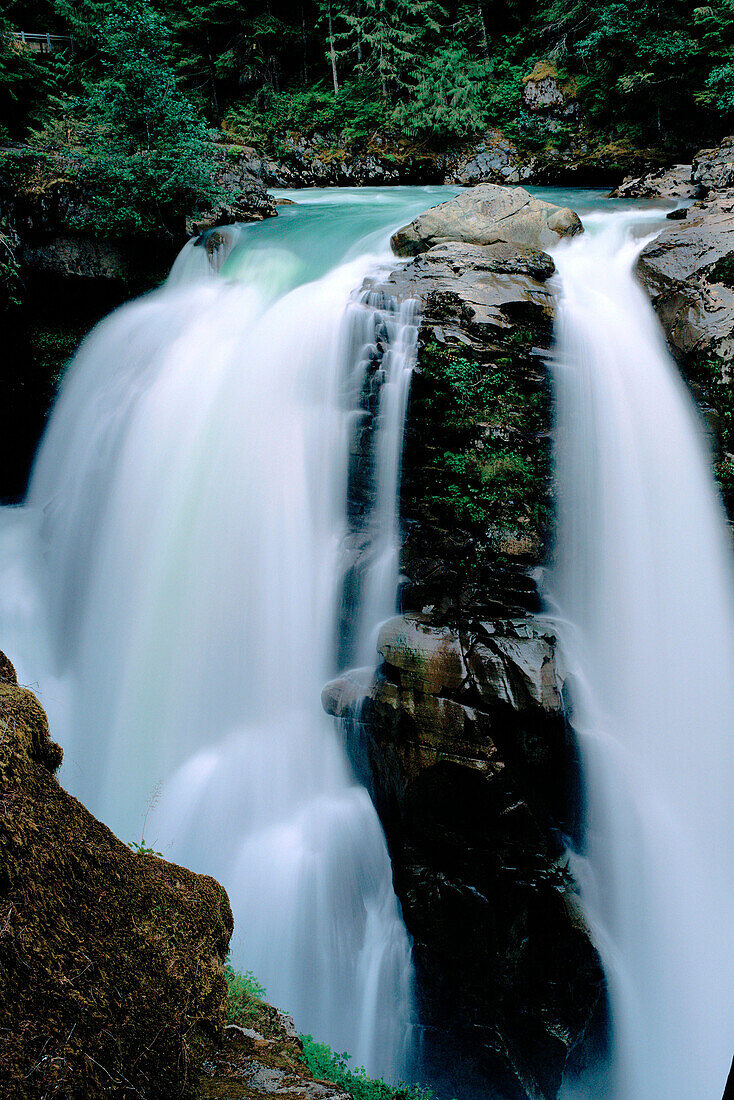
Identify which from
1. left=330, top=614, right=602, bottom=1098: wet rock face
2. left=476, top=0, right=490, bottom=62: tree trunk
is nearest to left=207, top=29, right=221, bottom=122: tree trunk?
left=476, top=0, right=490, bottom=62: tree trunk

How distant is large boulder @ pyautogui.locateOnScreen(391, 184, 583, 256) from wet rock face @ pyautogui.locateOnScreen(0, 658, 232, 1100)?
8.05 meters

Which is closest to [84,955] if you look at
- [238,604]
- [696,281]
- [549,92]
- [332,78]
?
[238,604]

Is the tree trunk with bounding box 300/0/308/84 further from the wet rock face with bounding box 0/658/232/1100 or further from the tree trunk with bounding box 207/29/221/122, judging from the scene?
the wet rock face with bounding box 0/658/232/1100

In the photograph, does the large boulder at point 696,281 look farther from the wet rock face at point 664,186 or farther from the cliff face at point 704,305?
the wet rock face at point 664,186

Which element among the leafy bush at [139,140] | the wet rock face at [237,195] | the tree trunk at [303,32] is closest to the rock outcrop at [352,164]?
the wet rock face at [237,195]

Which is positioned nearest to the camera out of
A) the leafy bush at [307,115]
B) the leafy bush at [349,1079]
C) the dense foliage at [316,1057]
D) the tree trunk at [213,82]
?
the dense foliage at [316,1057]

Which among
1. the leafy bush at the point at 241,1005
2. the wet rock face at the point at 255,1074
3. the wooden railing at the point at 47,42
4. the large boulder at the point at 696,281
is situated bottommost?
the leafy bush at the point at 241,1005

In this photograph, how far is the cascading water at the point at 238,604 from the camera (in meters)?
5.33

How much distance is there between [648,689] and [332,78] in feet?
73.4

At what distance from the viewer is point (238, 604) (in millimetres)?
6699

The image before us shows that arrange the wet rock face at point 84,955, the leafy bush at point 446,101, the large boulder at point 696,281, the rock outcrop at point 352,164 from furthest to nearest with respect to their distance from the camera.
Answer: the rock outcrop at point 352,164 → the leafy bush at point 446,101 → the large boulder at point 696,281 → the wet rock face at point 84,955

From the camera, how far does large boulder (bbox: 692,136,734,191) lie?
10.8 metres

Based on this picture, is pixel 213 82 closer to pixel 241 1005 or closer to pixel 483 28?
pixel 483 28

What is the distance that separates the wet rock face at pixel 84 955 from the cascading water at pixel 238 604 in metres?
3.48
